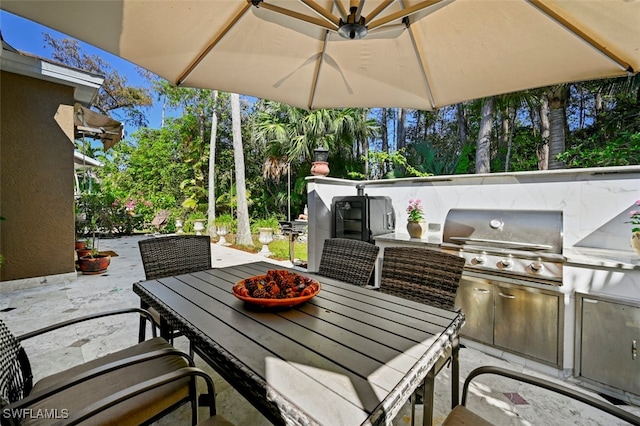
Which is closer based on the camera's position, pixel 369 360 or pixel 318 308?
pixel 369 360

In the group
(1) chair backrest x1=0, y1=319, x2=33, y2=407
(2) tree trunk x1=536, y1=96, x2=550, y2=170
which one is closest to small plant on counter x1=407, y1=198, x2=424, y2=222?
(1) chair backrest x1=0, y1=319, x2=33, y2=407

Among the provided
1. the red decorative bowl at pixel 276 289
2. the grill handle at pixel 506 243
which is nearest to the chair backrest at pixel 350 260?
the red decorative bowl at pixel 276 289

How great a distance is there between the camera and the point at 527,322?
2258 mm

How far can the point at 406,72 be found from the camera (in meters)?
2.12

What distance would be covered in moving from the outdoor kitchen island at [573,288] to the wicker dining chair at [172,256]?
76.0 inches

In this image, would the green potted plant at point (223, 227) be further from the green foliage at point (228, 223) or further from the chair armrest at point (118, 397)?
A: the chair armrest at point (118, 397)

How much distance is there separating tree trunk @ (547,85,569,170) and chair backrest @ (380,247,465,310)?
556 centimetres

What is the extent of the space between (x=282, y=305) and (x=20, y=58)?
206 inches

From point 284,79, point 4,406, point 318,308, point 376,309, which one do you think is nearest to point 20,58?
point 284,79

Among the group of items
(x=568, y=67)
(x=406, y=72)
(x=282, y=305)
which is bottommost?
(x=282, y=305)

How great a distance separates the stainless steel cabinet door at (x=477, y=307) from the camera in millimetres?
2445

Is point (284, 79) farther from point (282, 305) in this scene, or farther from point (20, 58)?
point (20, 58)

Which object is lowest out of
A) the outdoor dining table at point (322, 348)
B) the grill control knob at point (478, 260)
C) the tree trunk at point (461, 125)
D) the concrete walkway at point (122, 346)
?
the concrete walkway at point (122, 346)

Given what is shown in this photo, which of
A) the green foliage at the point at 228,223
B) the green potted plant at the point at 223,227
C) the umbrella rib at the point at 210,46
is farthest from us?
the green foliage at the point at 228,223
